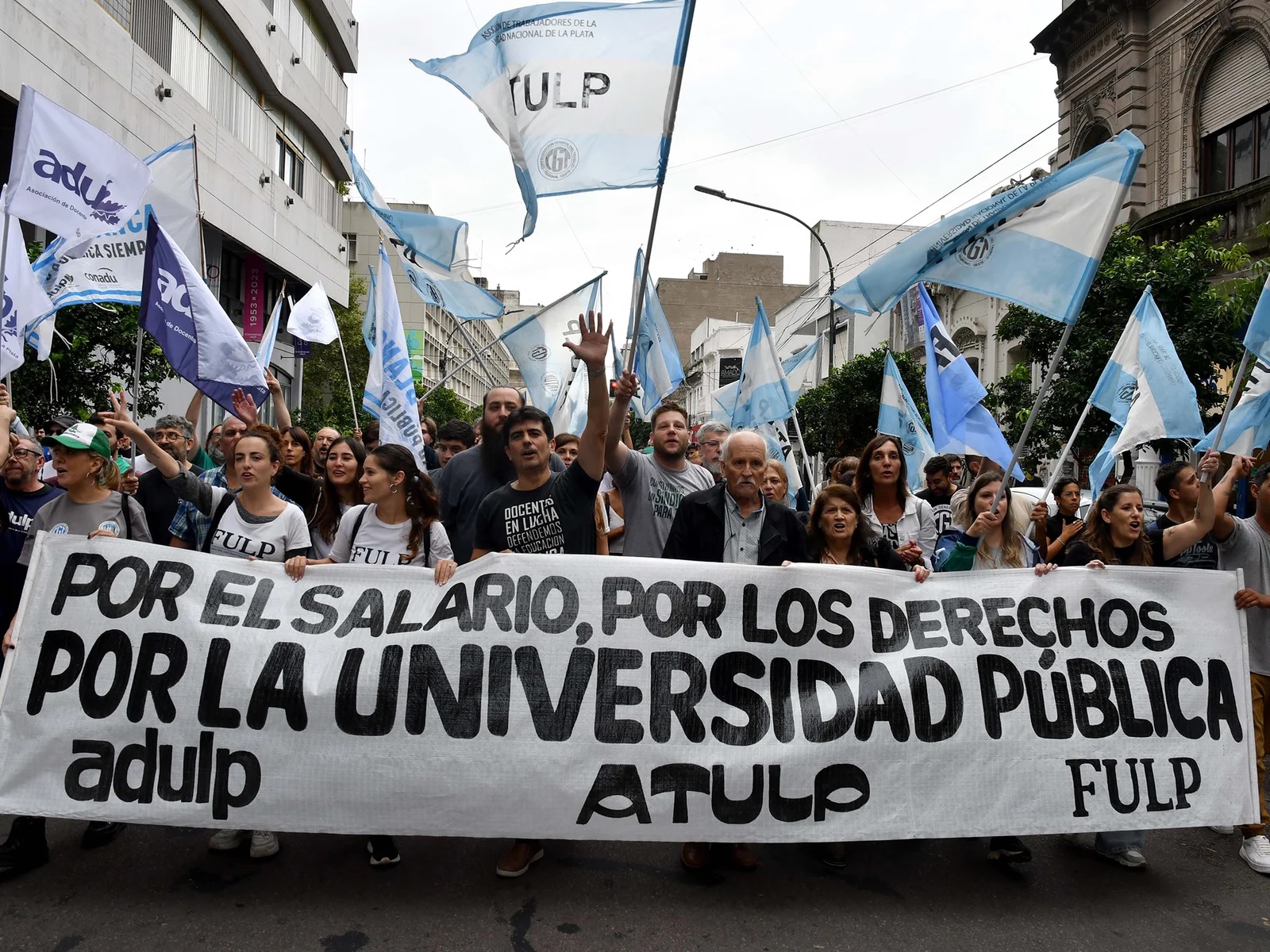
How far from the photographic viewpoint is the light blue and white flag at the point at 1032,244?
4312mm

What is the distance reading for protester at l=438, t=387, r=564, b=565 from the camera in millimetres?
5309

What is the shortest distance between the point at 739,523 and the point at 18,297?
15.0 feet

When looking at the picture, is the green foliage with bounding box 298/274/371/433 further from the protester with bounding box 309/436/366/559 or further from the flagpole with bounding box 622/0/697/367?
the flagpole with bounding box 622/0/697/367

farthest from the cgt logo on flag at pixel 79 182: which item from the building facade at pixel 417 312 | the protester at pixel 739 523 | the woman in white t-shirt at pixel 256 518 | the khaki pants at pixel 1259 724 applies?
the building facade at pixel 417 312

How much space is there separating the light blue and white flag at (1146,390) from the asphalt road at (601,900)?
293 centimetres

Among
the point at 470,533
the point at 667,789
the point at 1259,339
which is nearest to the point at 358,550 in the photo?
the point at 470,533

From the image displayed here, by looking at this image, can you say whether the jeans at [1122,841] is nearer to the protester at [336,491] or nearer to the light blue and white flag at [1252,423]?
the light blue and white flag at [1252,423]

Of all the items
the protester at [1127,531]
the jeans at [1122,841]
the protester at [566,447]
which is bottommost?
the jeans at [1122,841]

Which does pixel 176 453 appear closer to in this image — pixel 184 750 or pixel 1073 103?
pixel 184 750

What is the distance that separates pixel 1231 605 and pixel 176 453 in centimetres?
573

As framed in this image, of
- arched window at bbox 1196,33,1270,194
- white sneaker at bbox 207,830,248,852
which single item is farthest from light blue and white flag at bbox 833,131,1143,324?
arched window at bbox 1196,33,1270,194

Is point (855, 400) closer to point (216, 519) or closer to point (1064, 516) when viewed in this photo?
point (1064, 516)

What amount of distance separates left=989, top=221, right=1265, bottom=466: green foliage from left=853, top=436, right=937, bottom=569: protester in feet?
28.0

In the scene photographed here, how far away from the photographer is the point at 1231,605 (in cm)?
429
